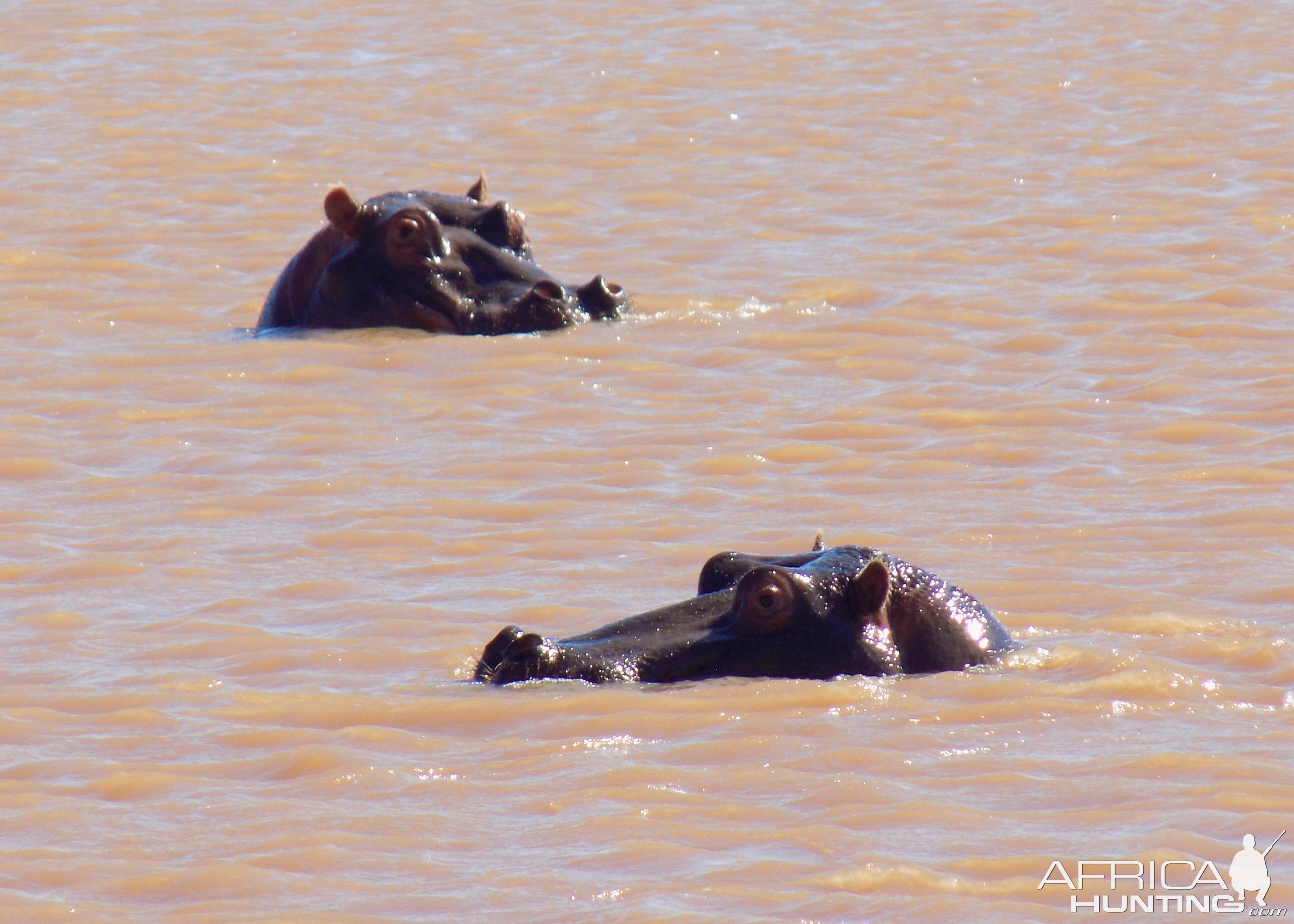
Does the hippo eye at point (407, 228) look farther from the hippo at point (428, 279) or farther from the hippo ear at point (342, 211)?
the hippo ear at point (342, 211)

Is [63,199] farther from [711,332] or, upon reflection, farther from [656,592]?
[656,592]

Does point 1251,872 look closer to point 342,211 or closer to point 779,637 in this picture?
point 779,637

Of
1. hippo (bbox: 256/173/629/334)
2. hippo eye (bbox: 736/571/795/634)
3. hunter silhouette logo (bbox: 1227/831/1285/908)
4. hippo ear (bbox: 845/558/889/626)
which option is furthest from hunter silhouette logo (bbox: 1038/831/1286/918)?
hippo (bbox: 256/173/629/334)

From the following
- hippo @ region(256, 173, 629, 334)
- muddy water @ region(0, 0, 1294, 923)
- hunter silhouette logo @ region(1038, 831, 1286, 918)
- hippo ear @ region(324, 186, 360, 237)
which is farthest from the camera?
hippo @ region(256, 173, 629, 334)

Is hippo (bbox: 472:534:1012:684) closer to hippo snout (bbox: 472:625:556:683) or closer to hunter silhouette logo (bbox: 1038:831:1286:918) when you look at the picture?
hippo snout (bbox: 472:625:556:683)

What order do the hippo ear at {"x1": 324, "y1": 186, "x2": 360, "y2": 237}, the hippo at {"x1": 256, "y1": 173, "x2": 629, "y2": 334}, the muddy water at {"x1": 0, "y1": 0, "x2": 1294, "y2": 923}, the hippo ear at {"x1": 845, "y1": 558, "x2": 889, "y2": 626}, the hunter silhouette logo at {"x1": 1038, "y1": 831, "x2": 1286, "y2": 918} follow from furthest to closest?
the hippo at {"x1": 256, "y1": 173, "x2": 629, "y2": 334} → the hippo ear at {"x1": 324, "y1": 186, "x2": 360, "y2": 237} → the hippo ear at {"x1": 845, "y1": 558, "x2": 889, "y2": 626} → the muddy water at {"x1": 0, "y1": 0, "x2": 1294, "y2": 923} → the hunter silhouette logo at {"x1": 1038, "y1": 831, "x2": 1286, "y2": 918}

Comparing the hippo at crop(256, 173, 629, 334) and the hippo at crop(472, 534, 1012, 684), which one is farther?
the hippo at crop(256, 173, 629, 334)

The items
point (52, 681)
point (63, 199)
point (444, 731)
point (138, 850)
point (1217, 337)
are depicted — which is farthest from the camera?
point (63, 199)

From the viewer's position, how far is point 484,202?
34.9ft

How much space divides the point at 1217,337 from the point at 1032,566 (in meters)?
3.33

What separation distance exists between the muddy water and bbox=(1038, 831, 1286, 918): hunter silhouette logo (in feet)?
0.15

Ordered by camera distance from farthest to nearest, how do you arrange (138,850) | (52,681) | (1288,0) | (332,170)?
1. (1288,0)
2. (332,170)
3. (52,681)
4. (138,850)

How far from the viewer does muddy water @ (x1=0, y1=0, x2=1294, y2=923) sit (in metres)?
4.49

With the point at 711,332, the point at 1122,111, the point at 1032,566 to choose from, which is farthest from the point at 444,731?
the point at 1122,111
